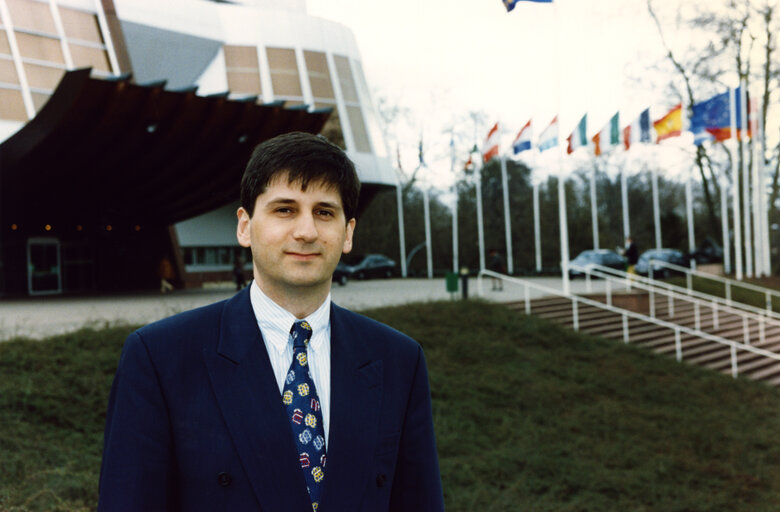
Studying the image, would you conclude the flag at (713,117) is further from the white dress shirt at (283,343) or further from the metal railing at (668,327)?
the white dress shirt at (283,343)

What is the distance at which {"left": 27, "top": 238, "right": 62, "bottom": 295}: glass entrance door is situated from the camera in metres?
18.7

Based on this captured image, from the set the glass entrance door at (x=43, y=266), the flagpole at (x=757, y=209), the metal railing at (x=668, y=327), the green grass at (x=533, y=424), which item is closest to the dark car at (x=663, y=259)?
the flagpole at (x=757, y=209)

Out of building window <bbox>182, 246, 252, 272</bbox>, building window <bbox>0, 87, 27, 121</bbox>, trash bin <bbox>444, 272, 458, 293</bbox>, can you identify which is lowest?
trash bin <bbox>444, 272, 458, 293</bbox>

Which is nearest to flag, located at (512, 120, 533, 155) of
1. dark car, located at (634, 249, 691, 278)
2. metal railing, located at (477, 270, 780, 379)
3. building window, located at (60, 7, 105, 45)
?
metal railing, located at (477, 270, 780, 379)

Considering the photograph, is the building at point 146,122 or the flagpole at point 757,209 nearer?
the building at point 146,122

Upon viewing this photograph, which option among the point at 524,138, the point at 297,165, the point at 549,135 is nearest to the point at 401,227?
the point at 524,138

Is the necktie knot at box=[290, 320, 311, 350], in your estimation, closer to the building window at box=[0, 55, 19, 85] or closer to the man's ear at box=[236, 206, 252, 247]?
the man's ear at box=[236, 206, 252, 247]

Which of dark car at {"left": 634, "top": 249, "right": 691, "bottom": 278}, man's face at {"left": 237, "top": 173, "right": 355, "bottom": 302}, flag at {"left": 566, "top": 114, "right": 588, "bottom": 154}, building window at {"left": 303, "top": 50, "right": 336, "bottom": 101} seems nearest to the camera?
man's face at {"left": 237, "top": 173, "right": 355, "bottom": 302}

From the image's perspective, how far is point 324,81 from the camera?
23156 mm

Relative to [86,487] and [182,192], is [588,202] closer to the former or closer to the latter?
[182,192]

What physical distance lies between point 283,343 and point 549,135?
1683 centimetres

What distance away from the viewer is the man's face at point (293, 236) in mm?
1531

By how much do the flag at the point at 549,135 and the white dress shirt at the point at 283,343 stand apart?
16.5 meters

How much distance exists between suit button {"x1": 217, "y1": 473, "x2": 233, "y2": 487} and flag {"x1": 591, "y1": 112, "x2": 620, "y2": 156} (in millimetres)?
18988
